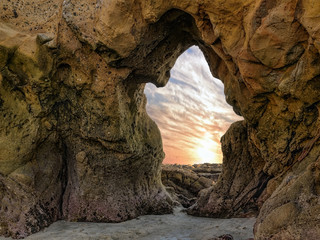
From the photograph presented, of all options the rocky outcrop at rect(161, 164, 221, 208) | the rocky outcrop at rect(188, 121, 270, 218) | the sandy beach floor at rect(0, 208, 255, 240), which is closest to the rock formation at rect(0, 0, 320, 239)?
the rocky outcrop at rect(188, 121, 270, 218)

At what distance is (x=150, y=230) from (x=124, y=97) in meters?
3.68

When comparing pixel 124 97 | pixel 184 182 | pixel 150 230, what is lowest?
pixel 184 182

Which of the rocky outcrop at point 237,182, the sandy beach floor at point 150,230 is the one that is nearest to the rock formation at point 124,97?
the rocky outcrop at point 237,182

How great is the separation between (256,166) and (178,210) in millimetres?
3441

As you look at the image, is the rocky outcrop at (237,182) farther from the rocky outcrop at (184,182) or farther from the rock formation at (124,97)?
the rocky outcrop at (184,182)

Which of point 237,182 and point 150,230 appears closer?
point 150,230

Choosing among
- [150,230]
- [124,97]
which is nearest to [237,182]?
[150,230]

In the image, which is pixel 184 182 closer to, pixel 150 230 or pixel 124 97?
pixel 150 230

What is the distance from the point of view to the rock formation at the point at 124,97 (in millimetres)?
4594

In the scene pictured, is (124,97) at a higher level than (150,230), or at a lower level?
higher

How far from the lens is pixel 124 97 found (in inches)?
285

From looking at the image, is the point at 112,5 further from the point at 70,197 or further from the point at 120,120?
the point at 70,197

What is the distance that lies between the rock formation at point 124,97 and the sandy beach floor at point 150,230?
0.38 m

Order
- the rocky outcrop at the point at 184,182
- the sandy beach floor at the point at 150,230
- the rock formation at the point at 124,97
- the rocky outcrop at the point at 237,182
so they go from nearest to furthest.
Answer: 1. the rock formation at the point at 124,97
2. the sandy beach floor at the point at 150,230
3. the rocky outcrop at the point at 237,182
4. the rocky outcrop at the point at 184,182
